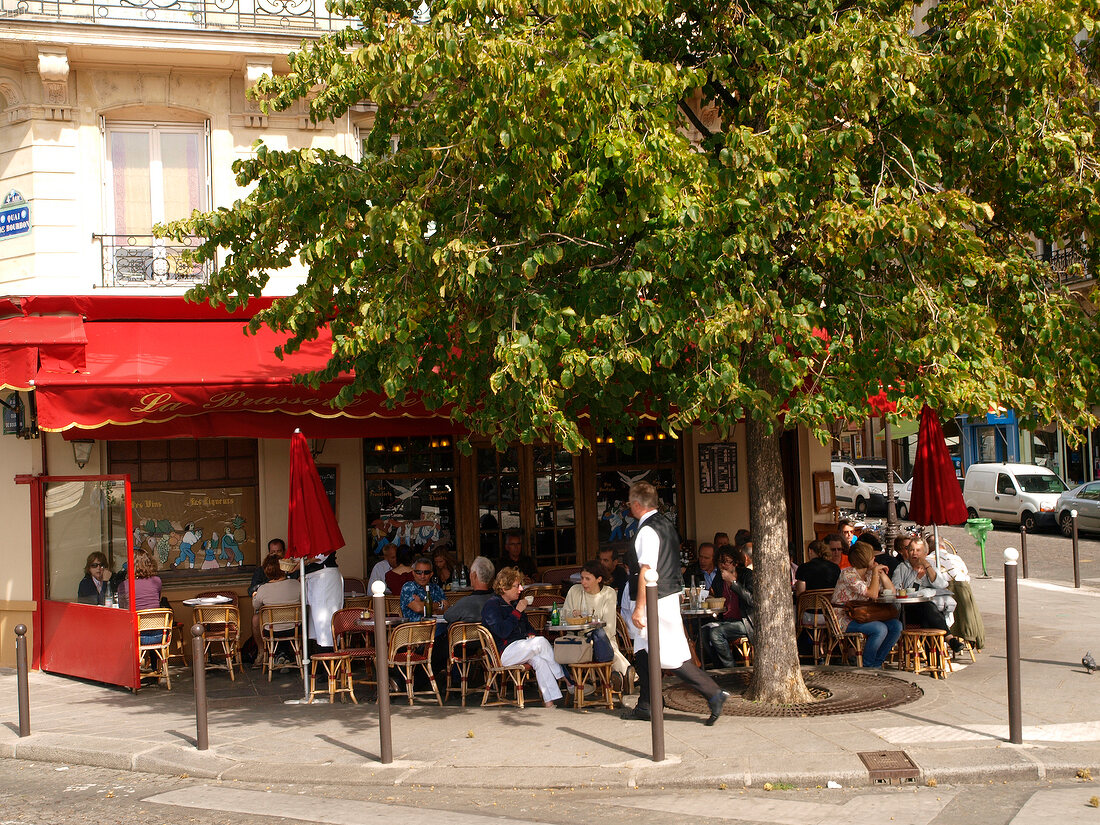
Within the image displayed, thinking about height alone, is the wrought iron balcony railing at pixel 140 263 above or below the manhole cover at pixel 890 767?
above

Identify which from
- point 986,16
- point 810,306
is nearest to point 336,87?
point 810,306

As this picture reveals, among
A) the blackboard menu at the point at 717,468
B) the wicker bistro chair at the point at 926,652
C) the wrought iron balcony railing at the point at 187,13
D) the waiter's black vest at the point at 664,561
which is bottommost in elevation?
the wicker bistro chair at the point at 926,652

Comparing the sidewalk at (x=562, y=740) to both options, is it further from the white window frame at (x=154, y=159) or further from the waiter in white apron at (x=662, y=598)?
the white window frame at (x=154, y=159)

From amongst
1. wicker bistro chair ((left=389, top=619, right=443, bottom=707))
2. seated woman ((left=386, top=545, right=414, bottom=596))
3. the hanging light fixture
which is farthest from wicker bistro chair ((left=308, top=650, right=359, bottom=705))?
the hanging light fixture

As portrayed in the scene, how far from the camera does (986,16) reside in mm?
7613

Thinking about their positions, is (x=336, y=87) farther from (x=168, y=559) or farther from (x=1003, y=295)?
(x=168, y=559)

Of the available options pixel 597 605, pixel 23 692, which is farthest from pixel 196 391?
pixel 597 605

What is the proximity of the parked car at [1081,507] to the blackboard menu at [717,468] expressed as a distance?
1216cm

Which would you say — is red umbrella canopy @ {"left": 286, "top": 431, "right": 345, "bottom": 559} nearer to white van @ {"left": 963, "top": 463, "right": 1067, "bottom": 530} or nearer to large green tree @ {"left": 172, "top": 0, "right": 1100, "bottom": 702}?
large green tree @ {"left": 172, "top": 0, "right": 1100, "bottom": 702}

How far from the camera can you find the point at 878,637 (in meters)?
10.5

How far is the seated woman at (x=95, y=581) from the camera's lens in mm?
11531

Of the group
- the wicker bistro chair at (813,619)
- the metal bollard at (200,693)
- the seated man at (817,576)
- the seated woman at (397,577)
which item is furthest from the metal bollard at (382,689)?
the seated man at (817,576)

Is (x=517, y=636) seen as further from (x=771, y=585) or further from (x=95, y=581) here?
(x=95, y=581)

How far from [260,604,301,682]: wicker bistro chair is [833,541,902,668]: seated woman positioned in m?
5.49
